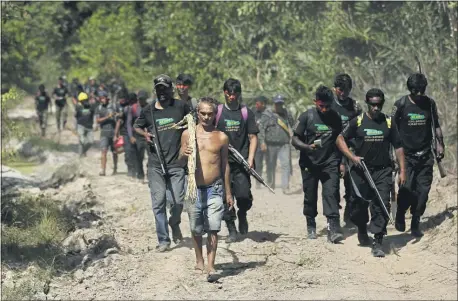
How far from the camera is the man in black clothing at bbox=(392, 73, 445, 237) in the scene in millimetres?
11523

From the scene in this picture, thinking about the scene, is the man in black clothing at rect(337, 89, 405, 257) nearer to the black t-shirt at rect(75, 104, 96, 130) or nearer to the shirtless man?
the shirtless man

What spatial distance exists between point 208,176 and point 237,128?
1719 millimetres

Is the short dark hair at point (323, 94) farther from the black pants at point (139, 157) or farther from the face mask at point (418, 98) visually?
the black pants at point (139, 157)

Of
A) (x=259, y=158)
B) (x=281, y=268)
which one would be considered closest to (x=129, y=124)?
(x=259, y=158)

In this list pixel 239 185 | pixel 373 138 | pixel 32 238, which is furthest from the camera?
pixel 32 238

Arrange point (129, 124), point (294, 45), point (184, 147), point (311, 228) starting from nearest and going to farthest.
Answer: point (184, 147), point (311, 228), point (129, 124), point (294, 45)

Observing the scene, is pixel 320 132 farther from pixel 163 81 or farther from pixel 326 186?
pixel 163 81

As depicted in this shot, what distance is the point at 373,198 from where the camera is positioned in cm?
1141

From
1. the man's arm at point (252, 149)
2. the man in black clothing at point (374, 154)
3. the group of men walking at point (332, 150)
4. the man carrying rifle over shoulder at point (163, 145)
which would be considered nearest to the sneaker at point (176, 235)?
the group of men walking at point (332, 150)

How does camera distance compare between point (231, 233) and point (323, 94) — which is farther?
point (231, 233)

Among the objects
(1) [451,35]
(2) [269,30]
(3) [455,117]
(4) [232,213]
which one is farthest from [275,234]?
(2) [269,30]

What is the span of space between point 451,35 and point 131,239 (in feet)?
27.3

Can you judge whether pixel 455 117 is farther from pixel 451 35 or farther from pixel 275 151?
pixel 275 151

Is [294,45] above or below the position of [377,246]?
above
